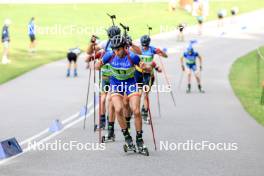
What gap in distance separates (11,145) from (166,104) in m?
9.80

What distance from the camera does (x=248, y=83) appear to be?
2992 centimetres

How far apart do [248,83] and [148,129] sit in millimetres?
13677

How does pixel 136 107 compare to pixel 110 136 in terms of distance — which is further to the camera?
pixel 110 136

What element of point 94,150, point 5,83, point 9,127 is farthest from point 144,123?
point 5,83

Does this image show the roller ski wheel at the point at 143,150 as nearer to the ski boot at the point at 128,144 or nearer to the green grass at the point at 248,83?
the ski boot at the point at 128,144

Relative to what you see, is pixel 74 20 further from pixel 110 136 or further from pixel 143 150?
pixel 143 150

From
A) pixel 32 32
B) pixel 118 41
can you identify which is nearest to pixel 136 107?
pixel 118 41

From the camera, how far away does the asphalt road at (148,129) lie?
12.0 m

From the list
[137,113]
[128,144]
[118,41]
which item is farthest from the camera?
[128,144]

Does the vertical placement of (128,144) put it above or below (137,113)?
below

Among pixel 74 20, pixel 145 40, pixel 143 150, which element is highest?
pixel 74 20

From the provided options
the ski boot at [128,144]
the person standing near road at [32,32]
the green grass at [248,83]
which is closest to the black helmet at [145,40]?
the green grass at [248,83]

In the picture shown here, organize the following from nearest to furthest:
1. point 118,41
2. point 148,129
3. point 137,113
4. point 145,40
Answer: point 118,41 < point 137,113 < point 148,129 < point 145,40

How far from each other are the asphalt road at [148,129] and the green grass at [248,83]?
33 cm
